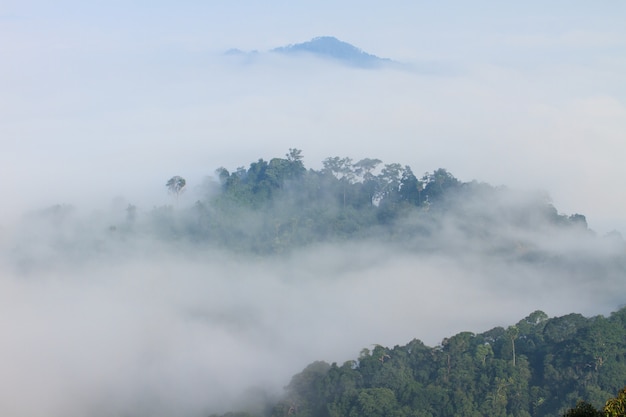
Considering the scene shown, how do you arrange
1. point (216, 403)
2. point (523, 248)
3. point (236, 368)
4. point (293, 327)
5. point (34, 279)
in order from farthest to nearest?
point (34, 279) → point (523, 248) → point (293, 327) → point (236, 368) → point (216, 403)

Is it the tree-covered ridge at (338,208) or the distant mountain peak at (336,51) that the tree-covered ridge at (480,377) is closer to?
the tree-covered ridge at (338,208)

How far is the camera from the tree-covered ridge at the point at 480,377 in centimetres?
4384

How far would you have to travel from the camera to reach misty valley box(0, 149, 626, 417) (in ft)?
152

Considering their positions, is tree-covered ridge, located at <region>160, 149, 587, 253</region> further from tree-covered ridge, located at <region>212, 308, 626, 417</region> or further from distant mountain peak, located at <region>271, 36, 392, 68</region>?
distant mountain peak, located at <region>271, 36, 392, 68</region>

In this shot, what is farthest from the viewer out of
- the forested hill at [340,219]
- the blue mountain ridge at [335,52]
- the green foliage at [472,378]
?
the blue mountain ridge at [335,52]

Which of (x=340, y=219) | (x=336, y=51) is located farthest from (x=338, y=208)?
(x=336, y=51)

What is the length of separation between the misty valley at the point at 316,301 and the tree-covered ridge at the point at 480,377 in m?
0.10

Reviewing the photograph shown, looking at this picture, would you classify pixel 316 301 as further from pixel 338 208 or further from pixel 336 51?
pixel 336 51

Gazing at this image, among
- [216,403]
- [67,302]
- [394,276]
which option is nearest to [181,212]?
[67,302]

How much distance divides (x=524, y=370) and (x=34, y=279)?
42.2 meters

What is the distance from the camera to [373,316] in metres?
67.0

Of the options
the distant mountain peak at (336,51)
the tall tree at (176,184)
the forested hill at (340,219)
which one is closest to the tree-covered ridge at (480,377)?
the forested hill at (340,219)

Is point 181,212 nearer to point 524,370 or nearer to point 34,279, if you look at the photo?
point 34,279

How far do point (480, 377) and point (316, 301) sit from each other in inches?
959
